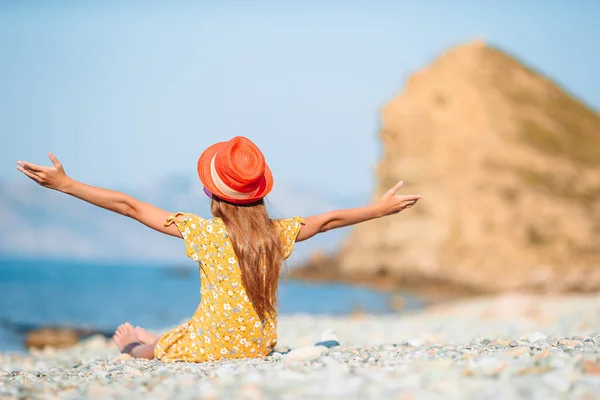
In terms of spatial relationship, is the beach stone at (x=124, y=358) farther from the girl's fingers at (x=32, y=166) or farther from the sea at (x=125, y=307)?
the sea at (x=125, y=307)

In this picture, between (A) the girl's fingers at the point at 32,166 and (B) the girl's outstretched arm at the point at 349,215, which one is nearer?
(A) the girl's fingers at the point at 32,166

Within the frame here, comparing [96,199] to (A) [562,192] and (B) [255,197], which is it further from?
(A) [562,192]

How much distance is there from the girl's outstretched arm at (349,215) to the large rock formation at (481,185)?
28.4 metres

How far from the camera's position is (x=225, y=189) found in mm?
4465

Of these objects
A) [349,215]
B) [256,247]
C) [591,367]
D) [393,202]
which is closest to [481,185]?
[393,202]

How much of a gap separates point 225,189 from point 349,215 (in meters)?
0.92

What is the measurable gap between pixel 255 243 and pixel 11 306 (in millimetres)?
23838

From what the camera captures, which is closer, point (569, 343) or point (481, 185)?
point (569, 343)

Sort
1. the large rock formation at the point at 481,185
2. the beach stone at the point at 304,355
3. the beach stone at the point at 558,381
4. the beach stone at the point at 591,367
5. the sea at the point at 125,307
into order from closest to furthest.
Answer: the beach stone at the point at 558,381 → the beach stone at the point at 591,367 → the beach stone at the point at 304,355 → the sea at the point at 125,307 → the large rock formation at the point at 481,185

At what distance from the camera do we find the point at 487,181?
35.9 metres

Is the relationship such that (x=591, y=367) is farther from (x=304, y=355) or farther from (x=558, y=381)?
(x=304, y=355)

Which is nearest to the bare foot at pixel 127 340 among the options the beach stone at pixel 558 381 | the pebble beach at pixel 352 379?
the pebble beach at pixel 352 379

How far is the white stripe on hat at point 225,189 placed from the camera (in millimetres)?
4461

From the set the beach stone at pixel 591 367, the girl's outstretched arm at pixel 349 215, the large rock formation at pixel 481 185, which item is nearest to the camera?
the beach stone at pixel 591 367
